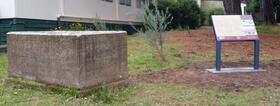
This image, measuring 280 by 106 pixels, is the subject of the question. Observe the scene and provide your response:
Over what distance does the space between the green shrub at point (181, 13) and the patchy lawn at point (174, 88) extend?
13659 millimetres

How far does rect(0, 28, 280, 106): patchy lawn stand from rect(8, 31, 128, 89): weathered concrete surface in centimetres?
20

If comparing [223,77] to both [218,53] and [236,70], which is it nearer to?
[218,53]

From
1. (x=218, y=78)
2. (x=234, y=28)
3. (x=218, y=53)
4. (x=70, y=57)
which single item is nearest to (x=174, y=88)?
(x=218, y=78)

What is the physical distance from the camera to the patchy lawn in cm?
637

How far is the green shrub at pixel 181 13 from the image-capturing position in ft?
80.3

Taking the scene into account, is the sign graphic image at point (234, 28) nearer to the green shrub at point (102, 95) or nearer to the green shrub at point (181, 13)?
the green shrub at point (102, 95)

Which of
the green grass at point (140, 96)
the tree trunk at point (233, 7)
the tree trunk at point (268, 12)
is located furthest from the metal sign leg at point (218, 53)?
the tree trunk at point (268, 12)

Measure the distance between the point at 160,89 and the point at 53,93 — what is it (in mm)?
1656

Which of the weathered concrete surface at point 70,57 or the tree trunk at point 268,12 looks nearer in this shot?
the weathered concrete surface at point 70,57

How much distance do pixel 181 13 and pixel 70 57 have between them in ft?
61.4

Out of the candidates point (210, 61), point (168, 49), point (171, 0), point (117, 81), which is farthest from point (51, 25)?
point (171, 0)

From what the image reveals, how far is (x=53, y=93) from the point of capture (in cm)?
676

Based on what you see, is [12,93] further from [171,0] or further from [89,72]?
[171,0]

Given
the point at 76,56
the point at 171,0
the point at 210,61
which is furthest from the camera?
the point at 171,0
